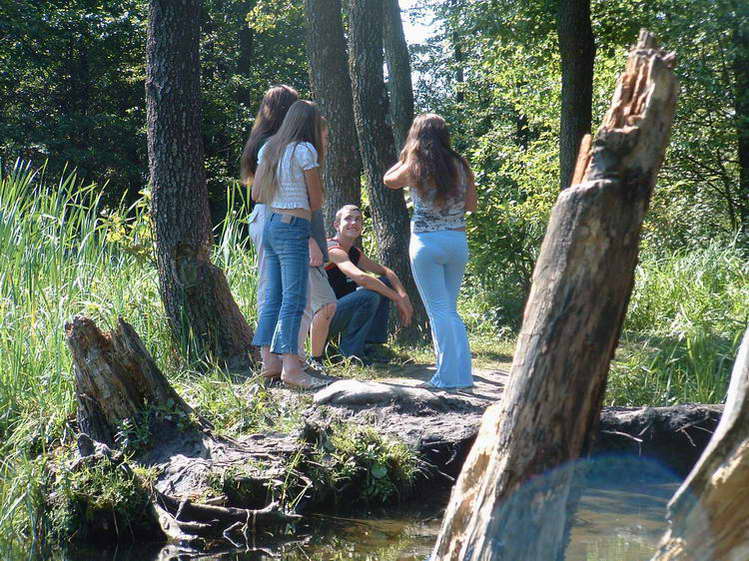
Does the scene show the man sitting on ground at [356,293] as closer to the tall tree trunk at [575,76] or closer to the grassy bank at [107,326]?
the grassy bank at [107,326]

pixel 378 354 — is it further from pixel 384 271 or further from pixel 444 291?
pixel 444 291

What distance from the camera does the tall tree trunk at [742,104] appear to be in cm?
1441

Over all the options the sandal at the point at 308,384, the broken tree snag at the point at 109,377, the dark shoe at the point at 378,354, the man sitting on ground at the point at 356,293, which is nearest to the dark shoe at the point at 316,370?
the man sitting on ground at the point at 356,293

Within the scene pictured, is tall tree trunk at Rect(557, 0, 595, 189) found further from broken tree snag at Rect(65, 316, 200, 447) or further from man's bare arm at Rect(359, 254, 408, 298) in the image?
broken tree snag at Rect(65, 316, 200, 447)

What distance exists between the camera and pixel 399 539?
5016 millimetres

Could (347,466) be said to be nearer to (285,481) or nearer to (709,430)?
(285,481)

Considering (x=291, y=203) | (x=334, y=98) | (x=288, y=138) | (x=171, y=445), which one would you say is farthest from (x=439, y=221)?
(x=334, y=98)

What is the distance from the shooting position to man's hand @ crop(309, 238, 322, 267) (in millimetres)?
6751

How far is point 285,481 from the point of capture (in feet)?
17.1

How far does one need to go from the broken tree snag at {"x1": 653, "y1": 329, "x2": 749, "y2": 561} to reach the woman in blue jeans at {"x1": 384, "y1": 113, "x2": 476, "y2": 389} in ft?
12.3

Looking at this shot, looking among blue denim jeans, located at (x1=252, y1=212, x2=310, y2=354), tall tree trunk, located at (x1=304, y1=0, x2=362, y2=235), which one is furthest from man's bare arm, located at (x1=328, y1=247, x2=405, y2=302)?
tall tree trunk, located at (x1=304, y1=0, x2=362, y2=235)

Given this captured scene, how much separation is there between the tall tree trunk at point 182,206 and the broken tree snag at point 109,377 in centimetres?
143

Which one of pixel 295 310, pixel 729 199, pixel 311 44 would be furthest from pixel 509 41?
pixel 295 310

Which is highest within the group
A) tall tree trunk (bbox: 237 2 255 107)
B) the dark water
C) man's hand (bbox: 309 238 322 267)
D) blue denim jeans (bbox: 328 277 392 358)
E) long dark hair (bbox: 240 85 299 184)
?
tall tree trunk (bbox: 237 2 255 107)
